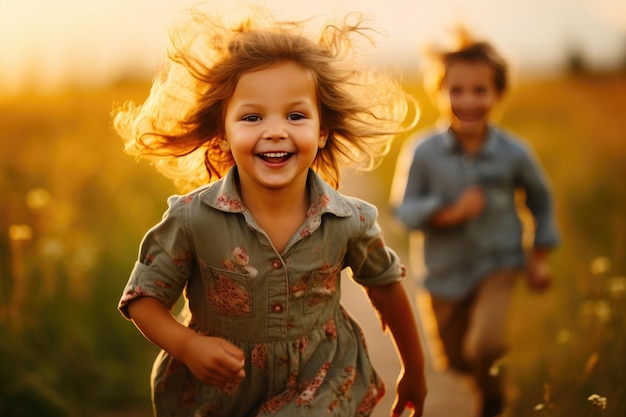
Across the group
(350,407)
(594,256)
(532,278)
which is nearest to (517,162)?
(532,278)

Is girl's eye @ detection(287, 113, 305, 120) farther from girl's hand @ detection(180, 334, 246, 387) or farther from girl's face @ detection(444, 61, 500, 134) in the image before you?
girl's face @ detection(444, 61, 500, 134)

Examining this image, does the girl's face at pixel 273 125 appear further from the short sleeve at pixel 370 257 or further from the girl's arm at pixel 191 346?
the girl's arm at pixel 191 346

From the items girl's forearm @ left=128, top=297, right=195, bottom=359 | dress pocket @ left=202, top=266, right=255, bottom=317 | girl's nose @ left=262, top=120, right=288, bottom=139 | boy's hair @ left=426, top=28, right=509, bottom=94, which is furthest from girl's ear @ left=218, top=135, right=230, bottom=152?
boy's hair @ left=426, top=28, right=509, bottom=94

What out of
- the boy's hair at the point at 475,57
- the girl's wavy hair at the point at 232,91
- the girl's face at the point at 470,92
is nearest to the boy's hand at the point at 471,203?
the girl's face at the point at 470,92

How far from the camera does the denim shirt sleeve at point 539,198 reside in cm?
508

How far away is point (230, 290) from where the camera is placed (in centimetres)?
292

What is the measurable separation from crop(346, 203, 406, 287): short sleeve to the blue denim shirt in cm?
190

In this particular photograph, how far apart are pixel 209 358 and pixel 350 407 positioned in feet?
1.95

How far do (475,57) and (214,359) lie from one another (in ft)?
10.2

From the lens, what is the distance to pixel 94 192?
663 cm

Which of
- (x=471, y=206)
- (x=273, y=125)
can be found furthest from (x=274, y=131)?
(x=471, y=206)

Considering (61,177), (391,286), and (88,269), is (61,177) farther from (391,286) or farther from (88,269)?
(391,286)

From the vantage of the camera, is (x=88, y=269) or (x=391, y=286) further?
(x=88, y=269)

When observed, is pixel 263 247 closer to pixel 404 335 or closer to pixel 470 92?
pixel 404 335
